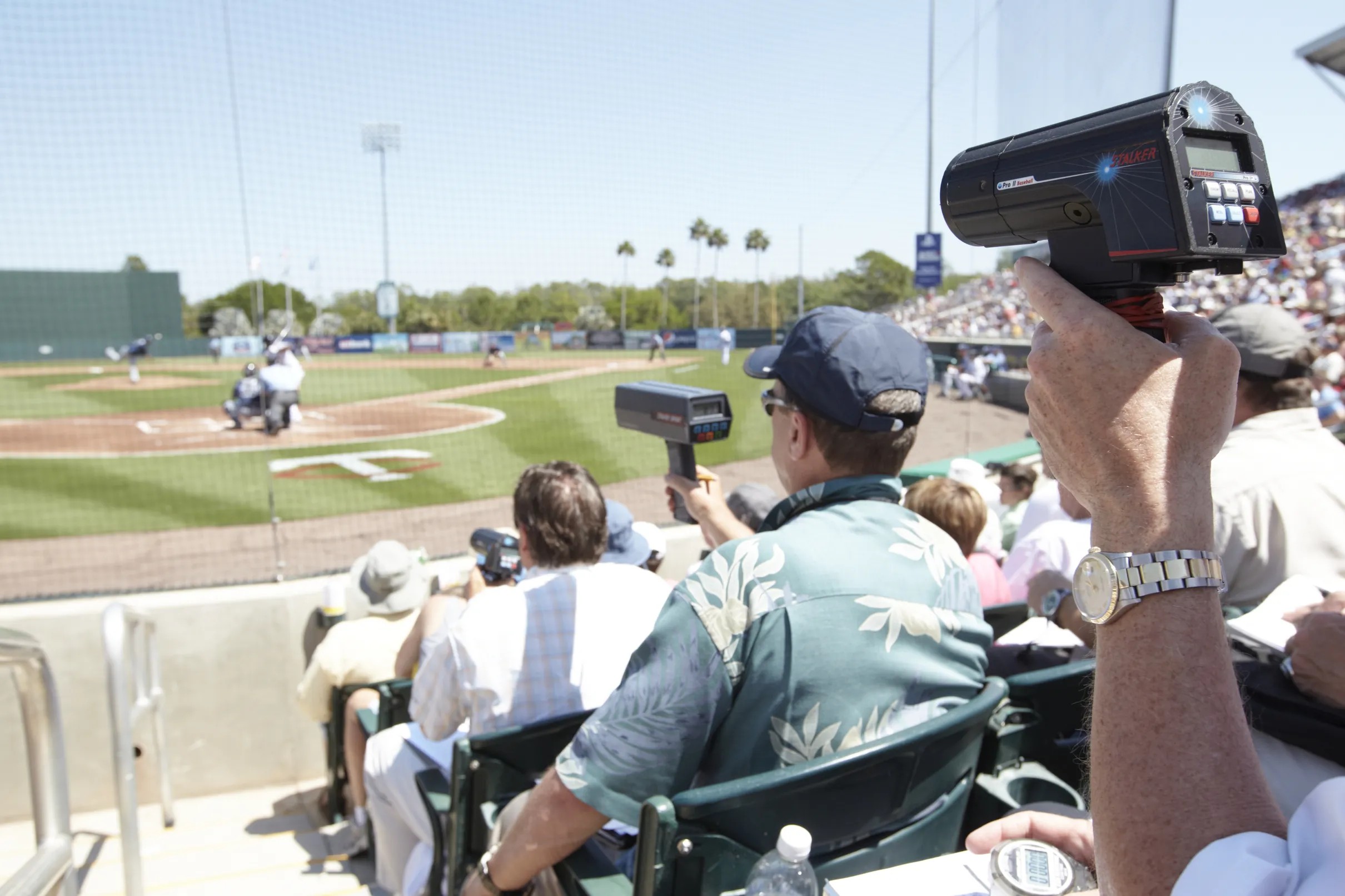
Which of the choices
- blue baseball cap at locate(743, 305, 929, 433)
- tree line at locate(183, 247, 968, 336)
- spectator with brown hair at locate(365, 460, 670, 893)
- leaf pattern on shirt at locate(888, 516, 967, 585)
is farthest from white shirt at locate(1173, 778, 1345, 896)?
tree line at locate(183, 247, 968, 336)

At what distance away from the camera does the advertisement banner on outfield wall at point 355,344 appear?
3155 cm

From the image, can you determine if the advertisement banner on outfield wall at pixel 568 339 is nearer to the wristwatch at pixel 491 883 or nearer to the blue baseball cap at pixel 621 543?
the blue baseball cap at pixel 621 543

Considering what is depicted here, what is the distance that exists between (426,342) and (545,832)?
29.4m

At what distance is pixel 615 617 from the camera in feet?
8.10

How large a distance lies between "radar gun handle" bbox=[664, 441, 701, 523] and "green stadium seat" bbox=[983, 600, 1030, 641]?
3.27 ft

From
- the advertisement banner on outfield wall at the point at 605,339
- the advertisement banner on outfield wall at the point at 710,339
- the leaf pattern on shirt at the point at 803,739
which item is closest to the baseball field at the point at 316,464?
the advertisement banner on outfield wall at the point at 710,339

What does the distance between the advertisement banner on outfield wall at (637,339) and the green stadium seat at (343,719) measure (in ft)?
95.6

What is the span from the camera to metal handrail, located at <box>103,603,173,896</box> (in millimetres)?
2854

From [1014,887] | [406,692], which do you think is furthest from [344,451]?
[1014,887]

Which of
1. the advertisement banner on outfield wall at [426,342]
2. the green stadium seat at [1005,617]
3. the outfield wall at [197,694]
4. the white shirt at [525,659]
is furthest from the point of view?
the advertisement banner on outfield wall at [426,342]

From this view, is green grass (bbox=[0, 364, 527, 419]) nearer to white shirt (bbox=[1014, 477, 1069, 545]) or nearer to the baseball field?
the baseball field

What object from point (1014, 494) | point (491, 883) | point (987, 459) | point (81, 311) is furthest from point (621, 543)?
point (81, 311)

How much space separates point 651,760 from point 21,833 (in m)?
3.91

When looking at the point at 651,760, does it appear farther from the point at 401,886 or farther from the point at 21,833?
the point at 21,833
